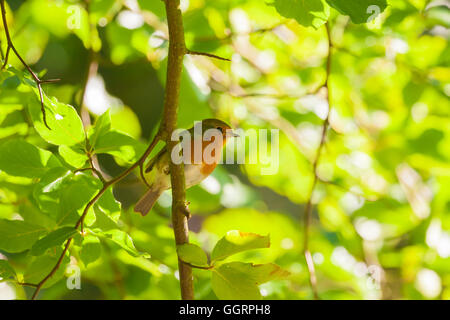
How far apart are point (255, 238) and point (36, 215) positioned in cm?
60

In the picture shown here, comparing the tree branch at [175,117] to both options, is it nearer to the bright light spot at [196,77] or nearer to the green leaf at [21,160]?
the green leaf at [21,160]

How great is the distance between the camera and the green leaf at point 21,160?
0.87 m

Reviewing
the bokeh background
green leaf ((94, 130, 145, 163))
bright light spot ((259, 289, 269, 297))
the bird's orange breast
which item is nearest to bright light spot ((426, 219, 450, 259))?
the bokeh background

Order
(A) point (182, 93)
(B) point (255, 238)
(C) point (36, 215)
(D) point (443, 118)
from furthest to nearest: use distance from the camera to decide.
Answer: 1. (D) point (443, 118)
2. (A) point (182, 93)
3. (C) point (36, 215)
4. (B) point (255, 238)

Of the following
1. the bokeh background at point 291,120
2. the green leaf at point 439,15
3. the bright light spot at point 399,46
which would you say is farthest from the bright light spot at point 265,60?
the green leaf at point 439,15

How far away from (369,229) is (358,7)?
1168 millimetres

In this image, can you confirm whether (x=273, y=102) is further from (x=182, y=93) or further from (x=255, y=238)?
(x=255, y=238)

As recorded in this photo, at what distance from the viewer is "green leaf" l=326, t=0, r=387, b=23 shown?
80cm

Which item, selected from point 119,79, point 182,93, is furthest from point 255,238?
point 119,79

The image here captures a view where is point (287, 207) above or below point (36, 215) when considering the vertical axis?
above

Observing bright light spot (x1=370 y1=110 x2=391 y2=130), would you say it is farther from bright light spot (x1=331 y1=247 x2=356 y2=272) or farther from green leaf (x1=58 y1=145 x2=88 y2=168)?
green leaf (x1=58 y1=145 x2=88 y2=168)

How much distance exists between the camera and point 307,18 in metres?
0.86

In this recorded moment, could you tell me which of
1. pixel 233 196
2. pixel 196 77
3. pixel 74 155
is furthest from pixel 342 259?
pixel 74 155

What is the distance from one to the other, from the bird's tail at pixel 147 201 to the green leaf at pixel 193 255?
50 cm
